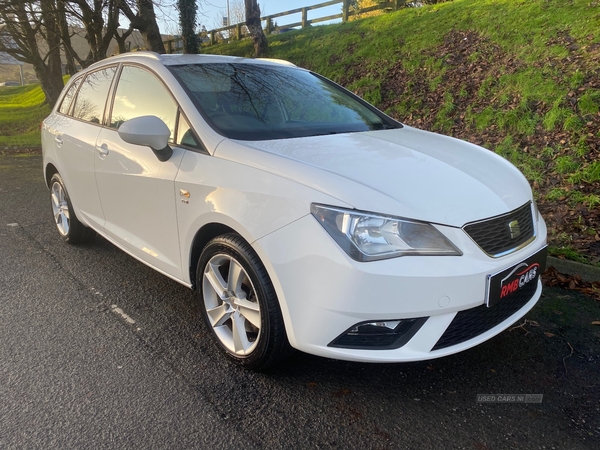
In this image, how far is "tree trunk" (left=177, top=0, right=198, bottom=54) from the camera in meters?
12.0

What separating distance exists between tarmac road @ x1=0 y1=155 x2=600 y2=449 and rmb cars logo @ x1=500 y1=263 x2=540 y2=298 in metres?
0.55

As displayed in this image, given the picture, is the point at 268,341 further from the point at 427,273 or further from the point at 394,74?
the point at 394,74

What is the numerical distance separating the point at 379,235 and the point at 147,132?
4.84 feet

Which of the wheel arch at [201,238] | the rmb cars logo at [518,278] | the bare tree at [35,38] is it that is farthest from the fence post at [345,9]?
the rmb cars logo at [518,278]

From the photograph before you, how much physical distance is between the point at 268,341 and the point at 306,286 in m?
0.44

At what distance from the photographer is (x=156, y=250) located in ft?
10.7

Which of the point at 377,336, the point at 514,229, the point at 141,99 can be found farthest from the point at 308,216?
the point at 141,99

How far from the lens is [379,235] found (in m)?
2.16

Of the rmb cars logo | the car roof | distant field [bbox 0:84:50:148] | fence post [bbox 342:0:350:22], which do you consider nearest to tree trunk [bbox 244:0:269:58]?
fence post [bbox 342:0:350:22]

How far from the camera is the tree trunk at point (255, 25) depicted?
1407cm

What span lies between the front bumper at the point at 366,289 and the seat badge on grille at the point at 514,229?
0.17 m

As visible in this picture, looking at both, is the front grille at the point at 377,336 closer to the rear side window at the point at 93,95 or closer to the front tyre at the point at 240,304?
the front tyre at the point at 240,304

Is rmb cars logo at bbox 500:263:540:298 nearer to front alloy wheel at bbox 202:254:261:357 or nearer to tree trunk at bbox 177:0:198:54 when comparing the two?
front alloy wheel at bbox 202:254:261:357

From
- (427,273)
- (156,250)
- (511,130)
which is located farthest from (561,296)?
(511,130)
